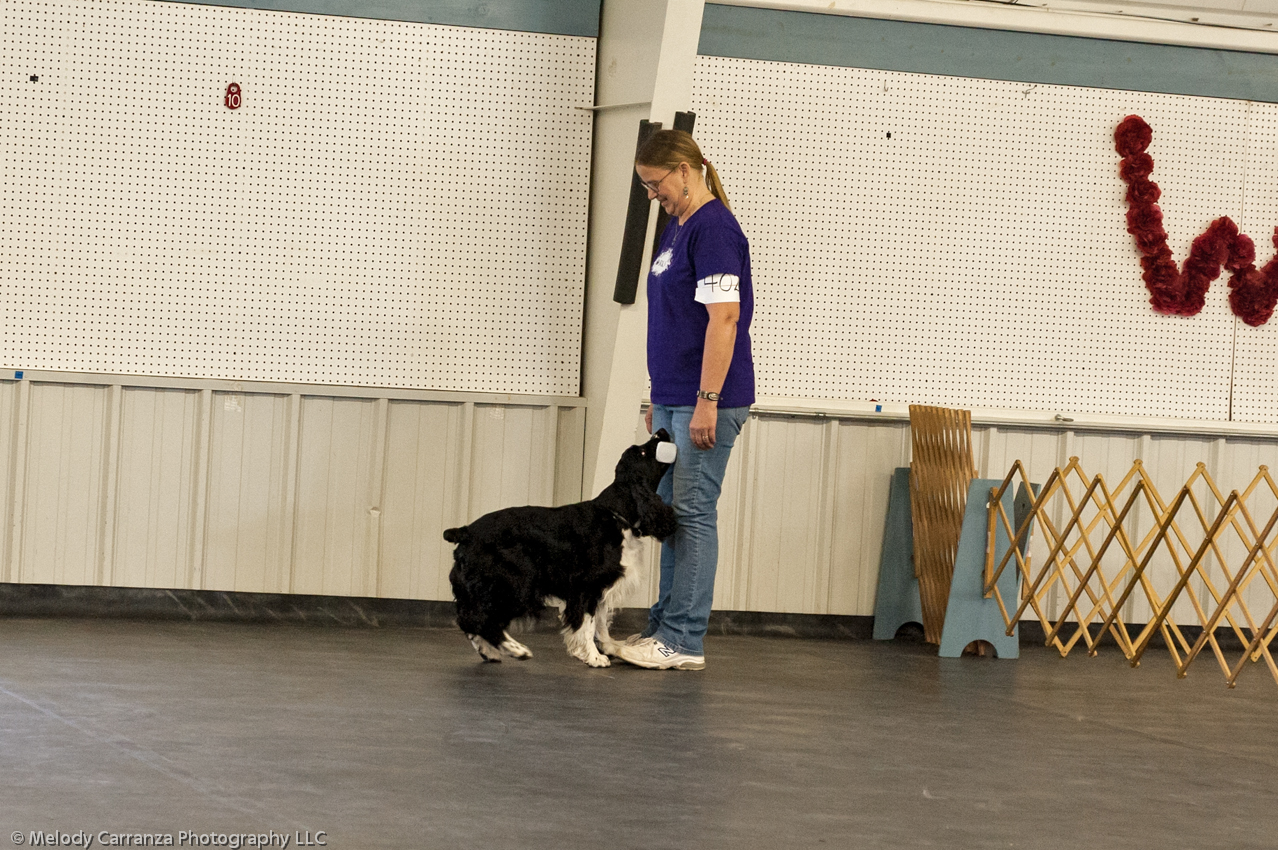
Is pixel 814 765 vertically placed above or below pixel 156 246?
below

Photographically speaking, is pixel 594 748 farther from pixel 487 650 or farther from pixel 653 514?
pixel 487 650

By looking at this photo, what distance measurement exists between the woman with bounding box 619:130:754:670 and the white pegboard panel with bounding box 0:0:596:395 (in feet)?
3.49

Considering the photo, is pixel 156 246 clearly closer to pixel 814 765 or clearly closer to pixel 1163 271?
pixel 814 765

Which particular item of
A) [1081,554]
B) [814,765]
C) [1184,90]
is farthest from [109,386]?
[1184,90]

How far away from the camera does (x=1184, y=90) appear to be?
5508mm

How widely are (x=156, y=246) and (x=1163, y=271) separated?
4130 mm

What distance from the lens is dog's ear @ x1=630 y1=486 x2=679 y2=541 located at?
3953 mm

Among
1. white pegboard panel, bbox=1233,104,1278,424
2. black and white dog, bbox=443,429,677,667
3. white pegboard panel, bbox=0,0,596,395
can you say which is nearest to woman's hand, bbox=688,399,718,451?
black and white dog, bbox=443,429,677,667

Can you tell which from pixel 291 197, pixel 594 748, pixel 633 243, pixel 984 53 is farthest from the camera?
pixel 984 53

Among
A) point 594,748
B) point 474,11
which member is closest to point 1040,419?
point 474,11

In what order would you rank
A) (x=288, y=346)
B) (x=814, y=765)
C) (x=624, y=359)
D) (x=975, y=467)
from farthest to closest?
(x=975, y=467) → (x=288, y=346) → (x=624, y=359) → (x=814, y=765)

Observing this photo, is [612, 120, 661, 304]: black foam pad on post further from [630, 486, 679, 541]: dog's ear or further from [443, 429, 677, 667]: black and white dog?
[630, 486, 679, 541]: dog's ear

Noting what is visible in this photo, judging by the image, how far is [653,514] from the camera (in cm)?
395

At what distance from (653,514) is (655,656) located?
1.67 feet
